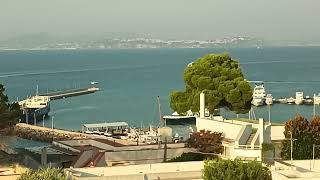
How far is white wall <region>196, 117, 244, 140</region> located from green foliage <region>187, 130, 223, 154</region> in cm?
48

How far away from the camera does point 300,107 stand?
7031 centimetres

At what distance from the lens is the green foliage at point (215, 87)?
82.3 ft

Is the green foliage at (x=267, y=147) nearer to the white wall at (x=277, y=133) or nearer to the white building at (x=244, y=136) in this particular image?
the white building at (x=244, y=136)

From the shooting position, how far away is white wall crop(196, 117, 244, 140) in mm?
20583

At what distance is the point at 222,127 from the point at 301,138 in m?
2.88

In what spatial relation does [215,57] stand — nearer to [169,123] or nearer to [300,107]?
[169,123]

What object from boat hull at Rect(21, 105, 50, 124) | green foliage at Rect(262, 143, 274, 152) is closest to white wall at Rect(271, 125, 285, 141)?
green foliage at Rect(262, 143, 274, 152)

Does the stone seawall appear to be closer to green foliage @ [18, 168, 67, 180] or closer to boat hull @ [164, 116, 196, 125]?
boat hull @ [164, 116, 196, 125]

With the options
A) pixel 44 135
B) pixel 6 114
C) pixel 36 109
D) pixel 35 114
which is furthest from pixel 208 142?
pixel 36 109

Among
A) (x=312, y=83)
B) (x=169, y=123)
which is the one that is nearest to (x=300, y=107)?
(x=169, y=123)

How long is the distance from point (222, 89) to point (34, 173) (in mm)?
12911

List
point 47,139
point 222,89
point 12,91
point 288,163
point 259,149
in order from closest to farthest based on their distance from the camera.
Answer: point 288,163 < point 259,149 < point 222,89 < point 47,139 < point 12,91

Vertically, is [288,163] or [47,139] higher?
[288,163]

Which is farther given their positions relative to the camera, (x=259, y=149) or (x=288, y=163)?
(x=259, y=149)
